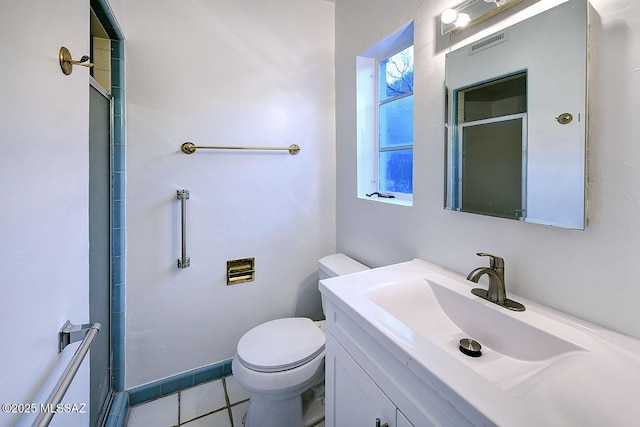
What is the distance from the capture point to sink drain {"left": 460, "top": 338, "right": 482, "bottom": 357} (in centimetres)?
88

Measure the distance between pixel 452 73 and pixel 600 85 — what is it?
48 cm

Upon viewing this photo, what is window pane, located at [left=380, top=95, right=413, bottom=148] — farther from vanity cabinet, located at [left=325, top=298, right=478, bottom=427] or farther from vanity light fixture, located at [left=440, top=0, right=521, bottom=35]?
vanity cabinet, located at [left=325, top=298, right=478, bottom=427]

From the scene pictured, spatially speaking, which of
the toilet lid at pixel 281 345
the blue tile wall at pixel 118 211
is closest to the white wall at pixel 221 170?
the blue tile wall at pixel 118 211

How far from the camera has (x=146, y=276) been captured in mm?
1591

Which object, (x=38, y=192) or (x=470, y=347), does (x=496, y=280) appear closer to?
(x=470, y=347)

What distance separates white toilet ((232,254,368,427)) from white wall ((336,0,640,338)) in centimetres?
59

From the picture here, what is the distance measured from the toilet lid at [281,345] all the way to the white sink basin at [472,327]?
0.57 meters

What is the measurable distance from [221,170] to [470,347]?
145 centimetres

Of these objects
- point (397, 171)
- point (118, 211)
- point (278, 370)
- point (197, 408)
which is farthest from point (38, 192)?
point (397, 171)

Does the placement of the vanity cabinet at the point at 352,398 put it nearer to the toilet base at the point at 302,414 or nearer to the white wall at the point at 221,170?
the toilet base at the point at 302,414

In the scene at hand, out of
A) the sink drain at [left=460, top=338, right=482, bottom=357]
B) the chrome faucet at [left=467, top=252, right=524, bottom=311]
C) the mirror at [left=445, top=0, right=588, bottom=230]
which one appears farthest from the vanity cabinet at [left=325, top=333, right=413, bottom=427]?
the mirror at [left=445, top=0, right=588, bottom=230]

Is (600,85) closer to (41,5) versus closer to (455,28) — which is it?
(455,28)

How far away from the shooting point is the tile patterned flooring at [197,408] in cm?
150

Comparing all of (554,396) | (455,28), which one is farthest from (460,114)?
(554,396)
